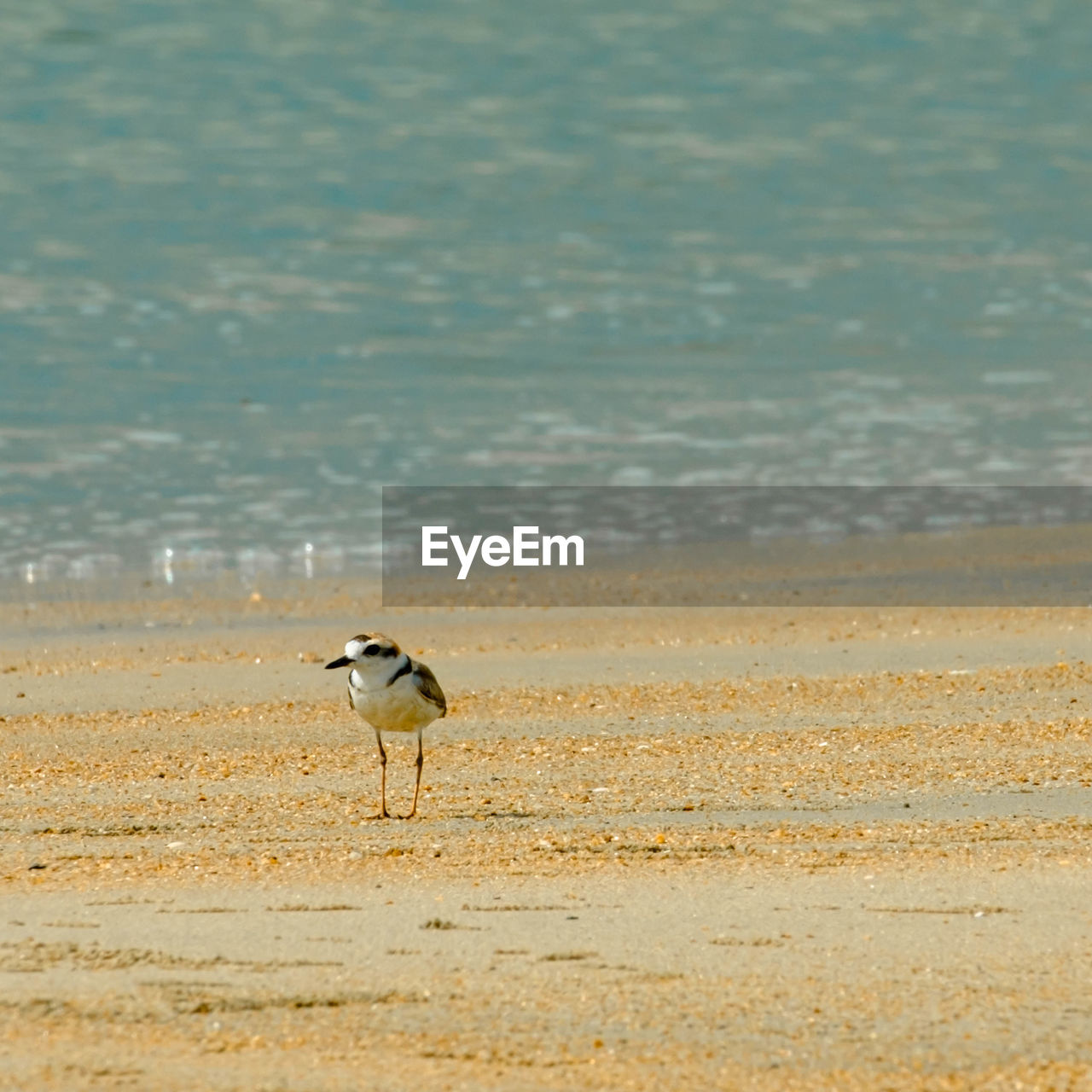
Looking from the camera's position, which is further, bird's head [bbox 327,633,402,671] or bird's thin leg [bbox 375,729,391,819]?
bird's head [bbox 327,633,402,671]

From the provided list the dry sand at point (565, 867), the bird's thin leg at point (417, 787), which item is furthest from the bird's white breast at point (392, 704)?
the dry sand at point (565, 867)

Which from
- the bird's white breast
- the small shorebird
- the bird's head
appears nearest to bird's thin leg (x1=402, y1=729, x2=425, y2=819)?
the small shorebird

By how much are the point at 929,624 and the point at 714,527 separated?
343 centimetres

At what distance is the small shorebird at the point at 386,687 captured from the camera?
6.78m

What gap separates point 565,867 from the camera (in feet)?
18.7

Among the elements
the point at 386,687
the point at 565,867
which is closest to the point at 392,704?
the point at 386,687

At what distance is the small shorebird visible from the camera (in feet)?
22.2

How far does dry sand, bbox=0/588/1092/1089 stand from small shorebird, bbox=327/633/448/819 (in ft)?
1.07

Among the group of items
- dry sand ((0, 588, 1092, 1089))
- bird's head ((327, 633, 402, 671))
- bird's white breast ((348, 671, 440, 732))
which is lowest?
dry sand ((0, 588, 1092, 1089))

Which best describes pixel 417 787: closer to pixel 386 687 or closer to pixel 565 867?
pixel 386 687

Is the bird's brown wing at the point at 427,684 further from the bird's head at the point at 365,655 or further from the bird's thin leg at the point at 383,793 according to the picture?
the bird's thin leg at the point at 383,793

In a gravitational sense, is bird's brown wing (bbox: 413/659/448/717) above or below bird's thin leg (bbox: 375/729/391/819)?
Answer: above

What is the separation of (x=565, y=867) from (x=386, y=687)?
1314 millimetres

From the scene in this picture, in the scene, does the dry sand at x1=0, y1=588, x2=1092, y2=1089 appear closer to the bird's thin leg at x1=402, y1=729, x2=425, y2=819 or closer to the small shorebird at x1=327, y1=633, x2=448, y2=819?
the bird's thin leg at x1=402, y1=729, x2=425, y2=819
